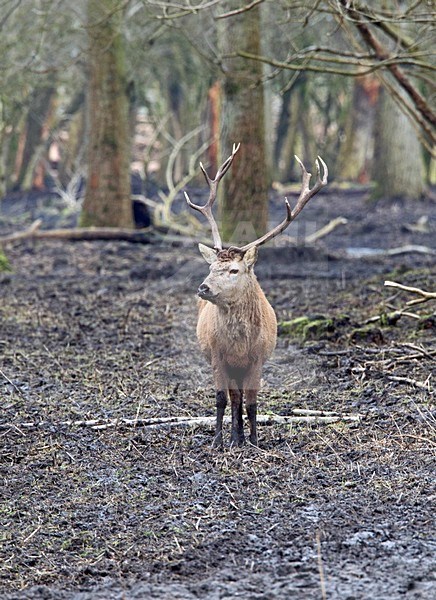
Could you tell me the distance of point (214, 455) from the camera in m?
6.05

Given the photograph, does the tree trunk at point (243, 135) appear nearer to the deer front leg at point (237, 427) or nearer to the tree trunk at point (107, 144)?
the tree trunk at point (107, 144)

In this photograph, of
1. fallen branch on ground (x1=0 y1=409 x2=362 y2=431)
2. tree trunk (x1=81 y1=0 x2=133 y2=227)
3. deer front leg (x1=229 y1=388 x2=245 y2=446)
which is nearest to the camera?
deer front leg (x1=229 y1=388 x2=245 y2=446)

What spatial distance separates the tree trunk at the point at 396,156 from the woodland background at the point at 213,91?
0.03 m

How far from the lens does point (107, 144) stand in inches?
611

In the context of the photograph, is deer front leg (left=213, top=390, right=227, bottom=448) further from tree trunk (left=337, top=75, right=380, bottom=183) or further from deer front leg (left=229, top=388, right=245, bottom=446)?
tree trunk (left=337, top=75, right=380, bottom=183)

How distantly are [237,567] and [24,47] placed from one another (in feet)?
48.8

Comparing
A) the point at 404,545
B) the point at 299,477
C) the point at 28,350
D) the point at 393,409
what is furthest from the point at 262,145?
the point at 404,545

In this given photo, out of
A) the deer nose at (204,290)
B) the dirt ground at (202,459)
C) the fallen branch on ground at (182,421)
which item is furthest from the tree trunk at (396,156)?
the deer nose at (204,290)

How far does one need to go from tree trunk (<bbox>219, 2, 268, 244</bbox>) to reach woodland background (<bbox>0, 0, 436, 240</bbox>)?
0.06 ft

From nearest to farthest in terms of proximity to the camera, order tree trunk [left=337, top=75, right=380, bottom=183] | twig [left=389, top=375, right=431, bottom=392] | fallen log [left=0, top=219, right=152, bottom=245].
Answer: twig [left=389, top=375, right=431, bottom=392] → fallen log [left=0, top=219, right=152, bottom=245] → tree trunk [left=337, top=75, right=380, bottom=183]

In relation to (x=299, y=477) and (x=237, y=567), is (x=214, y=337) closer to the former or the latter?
(x=299, y=477)

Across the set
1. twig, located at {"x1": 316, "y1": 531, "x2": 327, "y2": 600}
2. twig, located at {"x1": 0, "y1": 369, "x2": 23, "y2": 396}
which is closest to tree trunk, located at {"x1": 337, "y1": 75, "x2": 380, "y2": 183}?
twig, located at {"x1": 0, "y1": 369, "x2": 23, "y2": 396}

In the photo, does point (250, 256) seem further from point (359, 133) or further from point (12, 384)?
point (359, 133)

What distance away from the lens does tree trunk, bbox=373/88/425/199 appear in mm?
20750
